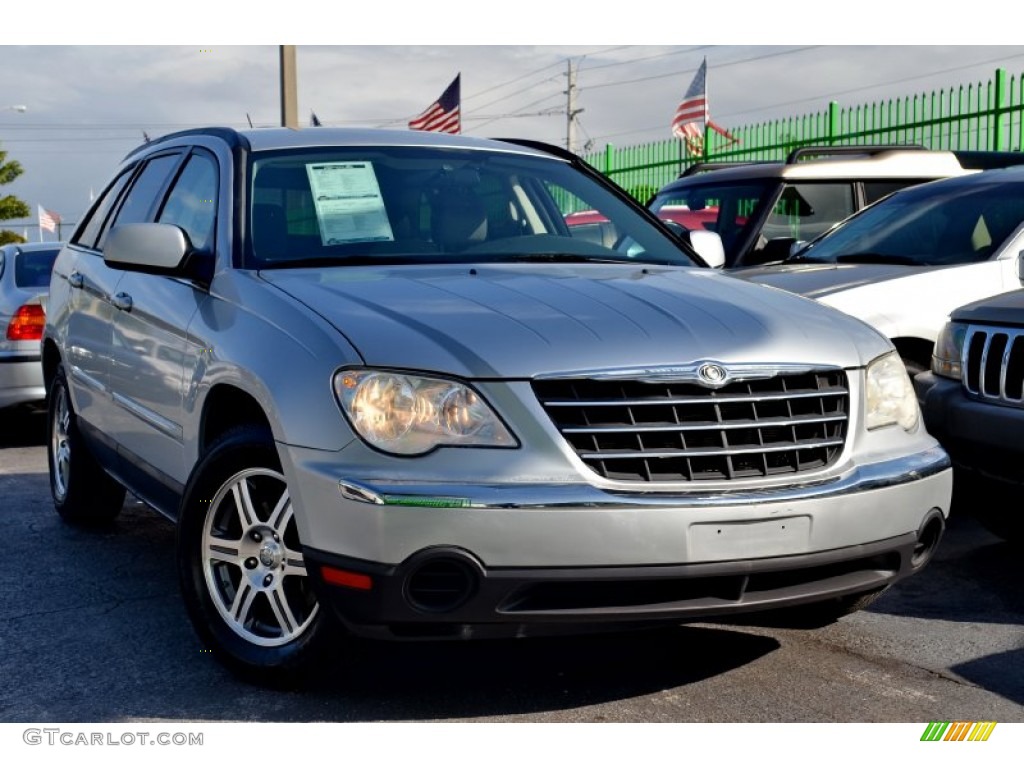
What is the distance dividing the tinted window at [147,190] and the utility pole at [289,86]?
960 centimetres

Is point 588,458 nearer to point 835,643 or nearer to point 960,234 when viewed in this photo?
point 835,643

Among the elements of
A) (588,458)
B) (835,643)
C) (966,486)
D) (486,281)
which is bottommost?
(835,643)

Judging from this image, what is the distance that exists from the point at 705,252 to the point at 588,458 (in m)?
2.17

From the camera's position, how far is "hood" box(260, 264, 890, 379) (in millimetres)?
3572

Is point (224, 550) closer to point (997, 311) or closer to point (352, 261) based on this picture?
point (352, 261)

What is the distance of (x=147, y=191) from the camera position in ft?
19.5

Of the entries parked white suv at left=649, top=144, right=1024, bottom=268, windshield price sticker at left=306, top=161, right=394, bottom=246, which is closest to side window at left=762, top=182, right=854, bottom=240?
parked white suv at left=649, top=144, right=1024, bottom=268

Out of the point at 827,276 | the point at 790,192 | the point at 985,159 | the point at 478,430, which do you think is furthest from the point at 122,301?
the point at 985,159

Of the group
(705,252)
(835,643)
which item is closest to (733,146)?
(705,252)

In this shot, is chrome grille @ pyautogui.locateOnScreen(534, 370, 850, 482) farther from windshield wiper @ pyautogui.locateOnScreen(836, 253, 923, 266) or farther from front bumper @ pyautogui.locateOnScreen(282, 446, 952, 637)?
windshield wiper @ pyautogui.locateOnScreen(836, 253, 923, 266)

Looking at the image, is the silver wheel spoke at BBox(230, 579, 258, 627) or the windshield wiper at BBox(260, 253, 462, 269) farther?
the windshield wiper at BBox(260, 253, 462, 269)

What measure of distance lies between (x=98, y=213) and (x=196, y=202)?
1680mm

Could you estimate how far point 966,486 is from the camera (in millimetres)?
5188
